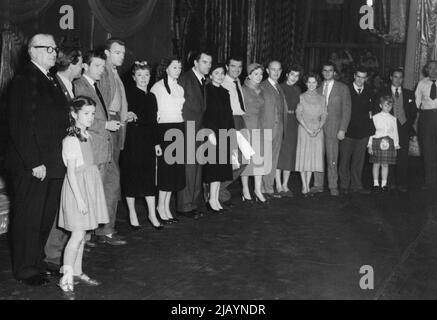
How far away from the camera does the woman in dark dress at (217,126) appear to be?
5.97 meters

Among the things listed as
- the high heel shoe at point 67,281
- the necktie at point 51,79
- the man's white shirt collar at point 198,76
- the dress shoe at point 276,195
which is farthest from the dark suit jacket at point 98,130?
the dress shoe at point 276,195

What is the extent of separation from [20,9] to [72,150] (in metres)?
2.16

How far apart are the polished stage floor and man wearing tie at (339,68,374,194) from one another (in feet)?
2.97

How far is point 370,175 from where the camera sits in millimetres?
8727

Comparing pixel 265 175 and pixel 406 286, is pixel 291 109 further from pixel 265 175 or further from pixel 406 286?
pixel 406 286

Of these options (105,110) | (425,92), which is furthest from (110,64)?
(425,92)

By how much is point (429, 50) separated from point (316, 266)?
6.45 meters

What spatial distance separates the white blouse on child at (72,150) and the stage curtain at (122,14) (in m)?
2.75

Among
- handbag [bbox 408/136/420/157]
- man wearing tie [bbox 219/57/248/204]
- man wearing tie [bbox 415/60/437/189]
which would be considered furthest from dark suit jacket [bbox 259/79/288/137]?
handbag [bbox 408/136/420/157]

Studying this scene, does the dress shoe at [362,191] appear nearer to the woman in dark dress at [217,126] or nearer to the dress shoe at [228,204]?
the dress shoe at [228,204]

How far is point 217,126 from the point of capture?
237 inches

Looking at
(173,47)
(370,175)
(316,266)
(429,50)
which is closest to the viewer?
(316,266)

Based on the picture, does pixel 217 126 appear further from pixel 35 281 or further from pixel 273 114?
pixel 35 281

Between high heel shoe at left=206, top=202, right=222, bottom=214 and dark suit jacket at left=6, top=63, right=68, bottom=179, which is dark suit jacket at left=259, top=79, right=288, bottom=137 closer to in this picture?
high heel shoe at left=206, top=202, right=222, bottom=214
